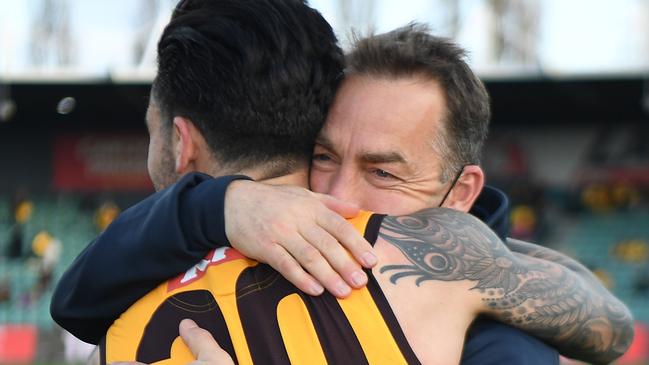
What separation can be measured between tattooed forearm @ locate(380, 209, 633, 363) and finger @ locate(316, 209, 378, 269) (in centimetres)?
6

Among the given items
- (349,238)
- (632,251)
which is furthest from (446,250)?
(632,251)

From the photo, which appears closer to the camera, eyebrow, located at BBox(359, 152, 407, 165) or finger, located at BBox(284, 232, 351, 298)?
finger, located at BBox(284, 232, 351, 298)

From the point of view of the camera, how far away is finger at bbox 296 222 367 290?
1857mm

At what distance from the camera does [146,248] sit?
1.91 m

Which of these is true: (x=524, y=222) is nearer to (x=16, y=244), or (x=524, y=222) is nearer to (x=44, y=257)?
(x=44, y=257)

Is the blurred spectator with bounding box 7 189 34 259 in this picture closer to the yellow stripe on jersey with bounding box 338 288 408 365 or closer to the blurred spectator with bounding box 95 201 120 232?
the blurred spectator with bounding box 95 201 120 232

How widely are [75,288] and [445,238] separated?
2.73ft

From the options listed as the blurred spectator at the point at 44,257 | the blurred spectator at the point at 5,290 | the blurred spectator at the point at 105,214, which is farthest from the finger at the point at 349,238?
the blurred spectator at the point at 105,214

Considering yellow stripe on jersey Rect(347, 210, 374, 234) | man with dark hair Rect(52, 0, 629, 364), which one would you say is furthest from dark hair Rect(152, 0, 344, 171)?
yellow stripe on jersey Rect(347, 210, 374, 234)

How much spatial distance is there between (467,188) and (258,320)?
94 cm

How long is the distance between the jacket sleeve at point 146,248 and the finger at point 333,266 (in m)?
0.21

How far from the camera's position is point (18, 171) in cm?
2220

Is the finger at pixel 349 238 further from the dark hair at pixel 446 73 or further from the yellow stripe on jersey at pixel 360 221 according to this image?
the dark hair at pixel 446 73

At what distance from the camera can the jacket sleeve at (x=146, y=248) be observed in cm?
190
